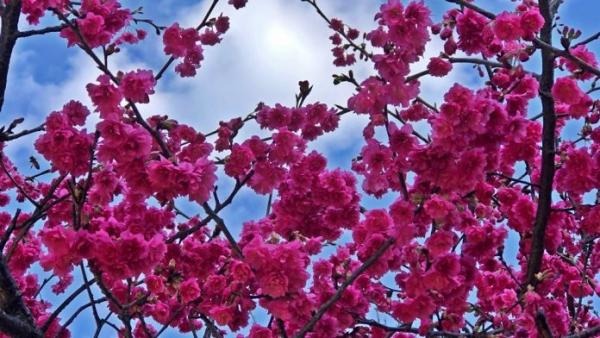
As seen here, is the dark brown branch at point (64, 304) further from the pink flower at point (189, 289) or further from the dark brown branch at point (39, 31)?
the dark brown branch at point (39, 31)

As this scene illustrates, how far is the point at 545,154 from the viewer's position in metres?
4.96

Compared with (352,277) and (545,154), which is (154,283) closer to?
(352,277)

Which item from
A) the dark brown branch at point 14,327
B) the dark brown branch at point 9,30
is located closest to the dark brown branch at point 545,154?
the dark brown branch at point 14,327

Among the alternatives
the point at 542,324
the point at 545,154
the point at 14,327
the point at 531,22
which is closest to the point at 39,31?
the point at 14,327

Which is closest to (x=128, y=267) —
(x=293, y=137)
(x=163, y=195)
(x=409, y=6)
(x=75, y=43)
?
(x=163, y=195)

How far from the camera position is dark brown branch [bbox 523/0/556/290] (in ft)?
15.9

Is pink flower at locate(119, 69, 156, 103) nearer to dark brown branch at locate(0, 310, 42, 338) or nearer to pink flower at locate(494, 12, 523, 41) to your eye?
dark brown branch at locate(0, 310, 42, 338)

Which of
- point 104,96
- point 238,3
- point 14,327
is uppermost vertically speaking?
point 238,3

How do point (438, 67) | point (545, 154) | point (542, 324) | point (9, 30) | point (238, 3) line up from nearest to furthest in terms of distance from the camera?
point (542, 324) → point (438, 67) → point (545, 154) → point (238, 3) → point (9, 30)

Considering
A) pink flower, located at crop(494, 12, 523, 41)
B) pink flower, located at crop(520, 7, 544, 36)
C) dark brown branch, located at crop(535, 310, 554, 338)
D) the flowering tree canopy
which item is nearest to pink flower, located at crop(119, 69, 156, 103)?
the flowering tree canopy

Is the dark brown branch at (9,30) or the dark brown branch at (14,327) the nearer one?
the dark brown branch at (14,327)

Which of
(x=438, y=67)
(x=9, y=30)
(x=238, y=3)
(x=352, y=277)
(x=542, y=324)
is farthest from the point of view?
(x=9, y=30)

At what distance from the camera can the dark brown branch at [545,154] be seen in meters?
4.86

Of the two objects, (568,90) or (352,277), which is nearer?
(352,277)
